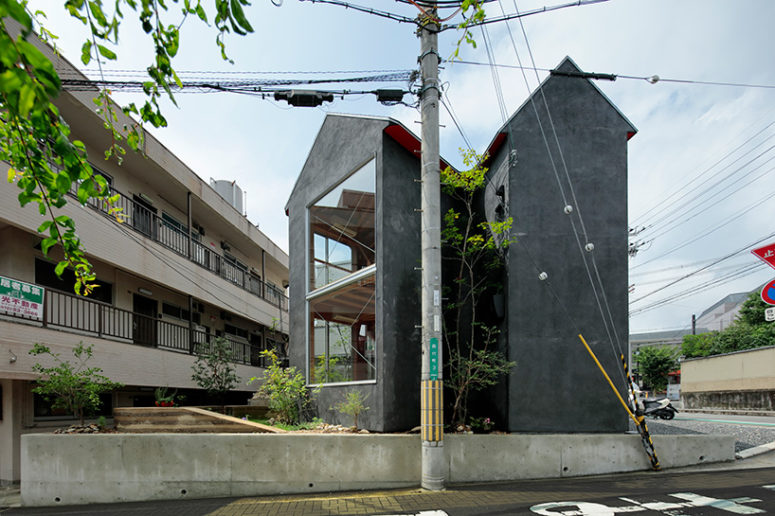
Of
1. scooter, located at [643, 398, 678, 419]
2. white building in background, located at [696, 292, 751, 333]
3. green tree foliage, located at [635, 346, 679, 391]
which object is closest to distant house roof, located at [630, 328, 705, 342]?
white building in background, located at [696, 292, 751, 333]

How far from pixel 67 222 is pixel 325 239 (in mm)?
7648

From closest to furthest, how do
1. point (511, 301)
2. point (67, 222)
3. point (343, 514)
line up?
1. point (67, 222)
2. point (343, 514)
3. point (511, 301)

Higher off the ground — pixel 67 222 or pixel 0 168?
pixel 0 168

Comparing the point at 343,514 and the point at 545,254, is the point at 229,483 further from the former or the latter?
the point at 545,254

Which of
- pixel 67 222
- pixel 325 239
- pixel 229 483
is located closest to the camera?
pixel 67 222

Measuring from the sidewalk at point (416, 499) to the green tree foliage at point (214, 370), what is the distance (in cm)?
607

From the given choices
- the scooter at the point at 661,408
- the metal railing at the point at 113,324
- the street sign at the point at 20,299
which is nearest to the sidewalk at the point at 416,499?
the street sign at the point at 20,299

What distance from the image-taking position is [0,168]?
9.12 meters

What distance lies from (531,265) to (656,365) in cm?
3285

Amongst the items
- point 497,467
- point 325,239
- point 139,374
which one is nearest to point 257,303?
point 139,374

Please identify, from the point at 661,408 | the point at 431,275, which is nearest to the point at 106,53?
the point at 431,275

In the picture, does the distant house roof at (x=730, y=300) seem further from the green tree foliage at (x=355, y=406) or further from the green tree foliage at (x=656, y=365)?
the green tree foliage at (x=355, y=406)

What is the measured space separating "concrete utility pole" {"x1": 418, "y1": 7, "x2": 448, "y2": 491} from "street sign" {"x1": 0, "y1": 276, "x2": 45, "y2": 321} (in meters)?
7.97

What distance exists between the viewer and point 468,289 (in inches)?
382
